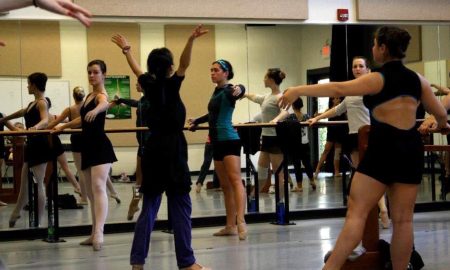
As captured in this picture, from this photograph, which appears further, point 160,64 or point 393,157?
point 160,64

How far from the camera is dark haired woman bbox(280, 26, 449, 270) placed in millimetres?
4258

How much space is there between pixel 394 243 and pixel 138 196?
4.26 meters

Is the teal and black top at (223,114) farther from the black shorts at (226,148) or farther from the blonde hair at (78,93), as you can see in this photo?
the blonde hair at (78,93)

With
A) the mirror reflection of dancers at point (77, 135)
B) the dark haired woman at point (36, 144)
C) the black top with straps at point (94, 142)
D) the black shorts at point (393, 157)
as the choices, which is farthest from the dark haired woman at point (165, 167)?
the dark haired woman at point (36, 144)

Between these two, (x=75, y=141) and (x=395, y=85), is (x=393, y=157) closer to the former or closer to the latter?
(x=395, y=85)

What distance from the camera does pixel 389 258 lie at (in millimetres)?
5129

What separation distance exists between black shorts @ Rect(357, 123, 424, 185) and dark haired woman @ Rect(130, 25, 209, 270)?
4.21 ft

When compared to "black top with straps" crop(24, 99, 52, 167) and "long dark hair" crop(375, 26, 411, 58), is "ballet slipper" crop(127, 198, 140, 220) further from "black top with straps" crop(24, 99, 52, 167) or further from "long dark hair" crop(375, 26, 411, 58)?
"long dark hair" crop(375, 26, 411, 58)

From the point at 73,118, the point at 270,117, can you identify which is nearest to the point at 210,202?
the point at 270,117

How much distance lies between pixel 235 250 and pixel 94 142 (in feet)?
4.91

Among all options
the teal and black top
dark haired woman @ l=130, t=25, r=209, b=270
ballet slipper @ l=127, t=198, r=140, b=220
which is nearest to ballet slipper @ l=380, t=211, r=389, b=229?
the teal and black top

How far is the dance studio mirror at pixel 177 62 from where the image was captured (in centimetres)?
834

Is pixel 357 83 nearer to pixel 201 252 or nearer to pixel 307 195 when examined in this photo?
pixel 201 252

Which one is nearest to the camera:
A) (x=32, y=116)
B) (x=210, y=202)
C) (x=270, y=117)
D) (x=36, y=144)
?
(x=36, y=144)
